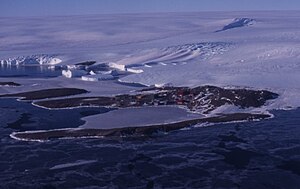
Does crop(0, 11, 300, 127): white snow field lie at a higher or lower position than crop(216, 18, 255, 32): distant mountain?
lower

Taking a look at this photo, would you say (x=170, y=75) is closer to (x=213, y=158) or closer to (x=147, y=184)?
(x=213, y=158)

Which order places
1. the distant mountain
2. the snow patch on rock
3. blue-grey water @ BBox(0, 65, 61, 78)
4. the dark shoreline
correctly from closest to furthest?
the dark shoreline
blue-grey water @ BBox(0, 65, 61, 78)
the snow patch on rock
the distant mountain

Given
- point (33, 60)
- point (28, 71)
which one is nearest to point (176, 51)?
point (28, 71)

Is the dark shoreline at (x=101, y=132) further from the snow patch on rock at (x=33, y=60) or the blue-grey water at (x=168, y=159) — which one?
the snow patch on rock at (x=33, y=60)

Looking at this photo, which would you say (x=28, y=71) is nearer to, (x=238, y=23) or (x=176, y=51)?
(x=176, y=51)

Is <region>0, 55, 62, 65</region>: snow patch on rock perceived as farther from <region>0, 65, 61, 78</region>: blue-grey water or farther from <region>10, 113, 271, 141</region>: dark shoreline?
<region>10, 113, 271, 141</region>: dark shoreline

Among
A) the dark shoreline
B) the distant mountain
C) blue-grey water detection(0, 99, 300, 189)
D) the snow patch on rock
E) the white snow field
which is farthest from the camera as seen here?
the distant mountain

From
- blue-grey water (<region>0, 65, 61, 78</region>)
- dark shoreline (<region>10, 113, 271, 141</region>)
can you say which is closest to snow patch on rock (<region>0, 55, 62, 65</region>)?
blue-grey water (<region>0, 65, 61, 78</region>)

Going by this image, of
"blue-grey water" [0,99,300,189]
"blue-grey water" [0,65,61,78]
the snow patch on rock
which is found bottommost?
"blue-grey water" [0,99,300,189]
